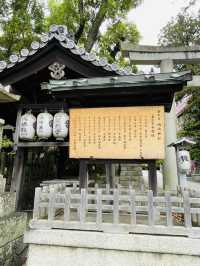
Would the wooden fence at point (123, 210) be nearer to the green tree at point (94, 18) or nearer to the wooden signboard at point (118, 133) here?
the wooden signboard at point (118, 133)

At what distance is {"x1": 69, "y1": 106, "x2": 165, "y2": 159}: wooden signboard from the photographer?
573cm

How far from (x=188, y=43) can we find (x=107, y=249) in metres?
26.4

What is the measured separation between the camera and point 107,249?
4629mm

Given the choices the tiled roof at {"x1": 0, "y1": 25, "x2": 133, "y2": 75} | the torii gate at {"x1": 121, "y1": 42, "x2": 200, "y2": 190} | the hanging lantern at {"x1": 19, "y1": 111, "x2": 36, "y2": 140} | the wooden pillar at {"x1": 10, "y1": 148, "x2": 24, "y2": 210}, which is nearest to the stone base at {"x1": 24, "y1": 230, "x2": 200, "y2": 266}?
the wooden pillar at {"x1": 10, "y1": 148, "x2": 24, "y2": 210}

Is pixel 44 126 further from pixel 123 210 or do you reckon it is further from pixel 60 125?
pixel 123 210

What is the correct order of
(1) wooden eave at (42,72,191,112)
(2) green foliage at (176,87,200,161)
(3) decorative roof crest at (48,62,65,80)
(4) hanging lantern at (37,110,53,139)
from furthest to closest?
1. (2) green foliage at (176,87,200,161)
2. (3) decorative roof crest at (48,62,65,80)
3. (4) hanging lantern at (37,110,53,139)
4. (1) wooden eave at (42,72,191,112)

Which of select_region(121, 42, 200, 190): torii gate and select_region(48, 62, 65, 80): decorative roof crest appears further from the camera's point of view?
select_region(121, 42, 200, 190): torii gate

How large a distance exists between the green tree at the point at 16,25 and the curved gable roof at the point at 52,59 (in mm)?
9098

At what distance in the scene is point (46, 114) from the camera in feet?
22.4

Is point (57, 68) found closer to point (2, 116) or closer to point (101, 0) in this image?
point (2, 116)

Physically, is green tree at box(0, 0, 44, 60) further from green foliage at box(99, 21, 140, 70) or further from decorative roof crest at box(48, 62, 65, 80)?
decorative roof crest at box(48, 62, 65, 80)

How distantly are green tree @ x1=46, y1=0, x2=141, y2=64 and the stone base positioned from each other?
13242 mm

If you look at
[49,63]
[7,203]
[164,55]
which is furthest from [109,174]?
[164,55]

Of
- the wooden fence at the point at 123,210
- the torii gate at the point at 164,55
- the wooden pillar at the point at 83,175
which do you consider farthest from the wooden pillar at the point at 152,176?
the torii gate at the point at 164,55
